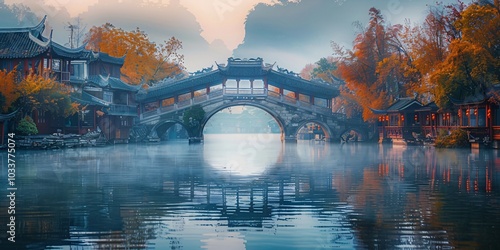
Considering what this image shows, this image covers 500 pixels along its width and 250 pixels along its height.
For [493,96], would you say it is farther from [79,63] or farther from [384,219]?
[79,63]

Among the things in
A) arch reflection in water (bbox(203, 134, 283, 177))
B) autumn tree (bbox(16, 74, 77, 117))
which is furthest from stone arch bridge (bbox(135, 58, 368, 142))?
autumn tree (bbox(16, 74, 77, 117))

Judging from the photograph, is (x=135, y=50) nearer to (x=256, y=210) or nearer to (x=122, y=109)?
(x=122, y=109)

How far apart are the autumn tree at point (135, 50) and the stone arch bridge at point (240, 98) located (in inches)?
358

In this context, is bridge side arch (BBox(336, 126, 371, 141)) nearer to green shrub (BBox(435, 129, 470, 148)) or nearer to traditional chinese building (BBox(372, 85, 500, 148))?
traditional chinese building (BBox(372, 85, 500, 148))

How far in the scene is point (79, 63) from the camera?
57469mm

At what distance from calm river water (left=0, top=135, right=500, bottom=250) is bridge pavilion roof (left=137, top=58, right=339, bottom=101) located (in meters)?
40.7

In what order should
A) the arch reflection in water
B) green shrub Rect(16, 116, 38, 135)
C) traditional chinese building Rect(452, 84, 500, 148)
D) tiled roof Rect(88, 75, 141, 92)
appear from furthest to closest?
tiled roof Rect(88, 75, 141, 92), green shrub Rect(16, 116, 38, 135), traditional chinese building Rect(452, 84, 500, 148), the arch reflection in water

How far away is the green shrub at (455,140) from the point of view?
43.0 meters

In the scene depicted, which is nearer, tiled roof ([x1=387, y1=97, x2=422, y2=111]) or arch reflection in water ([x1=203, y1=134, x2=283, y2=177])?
arch reflection in water ([x1=203, y1=134, x2=283, y2=177])

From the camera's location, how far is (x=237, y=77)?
2491 inches

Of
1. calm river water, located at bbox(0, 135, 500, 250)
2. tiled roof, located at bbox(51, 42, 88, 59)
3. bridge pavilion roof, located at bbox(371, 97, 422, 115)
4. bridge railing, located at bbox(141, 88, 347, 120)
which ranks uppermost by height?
tiled roof, located at bbox(51, 42, 88, 59)

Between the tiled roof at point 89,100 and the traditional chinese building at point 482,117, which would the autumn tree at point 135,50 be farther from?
the traditional chinese building at point 482,117

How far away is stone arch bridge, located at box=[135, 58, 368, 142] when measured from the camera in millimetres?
62344

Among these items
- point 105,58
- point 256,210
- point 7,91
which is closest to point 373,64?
point 105,58
